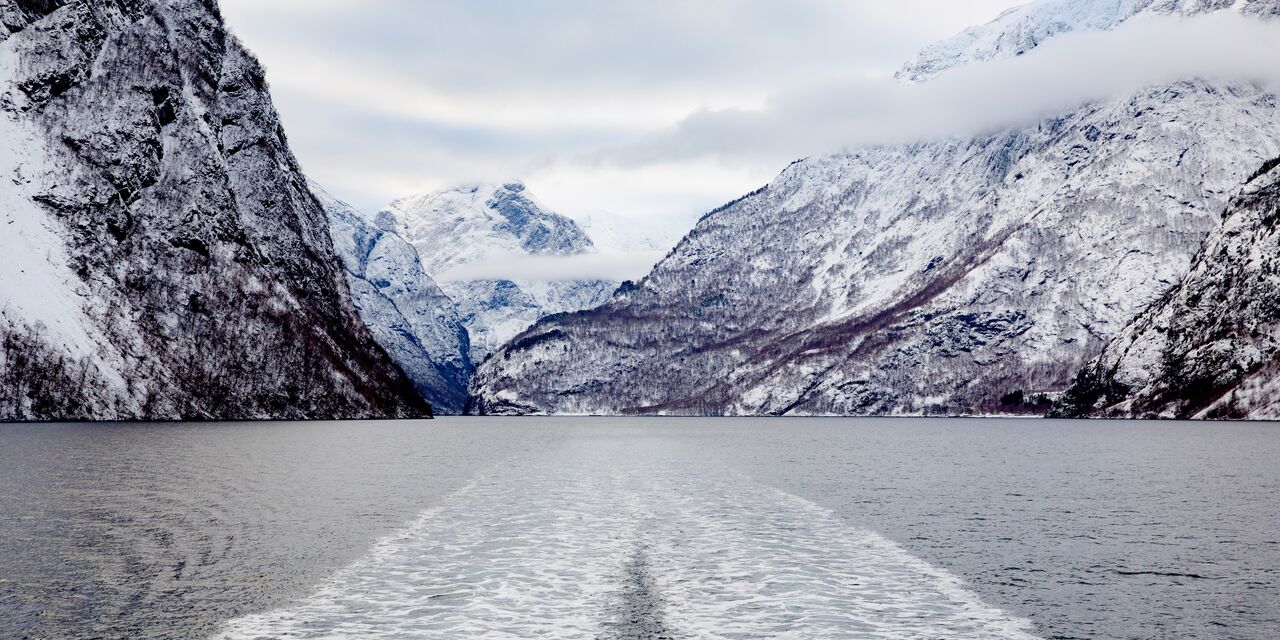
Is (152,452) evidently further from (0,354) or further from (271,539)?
(0,354)

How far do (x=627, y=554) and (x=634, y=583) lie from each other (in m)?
5.49

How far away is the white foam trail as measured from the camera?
2683cm

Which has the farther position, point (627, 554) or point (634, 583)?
point (627, 554)

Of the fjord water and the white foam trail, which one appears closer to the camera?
the white foam trail

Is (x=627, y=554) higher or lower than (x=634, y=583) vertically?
higher

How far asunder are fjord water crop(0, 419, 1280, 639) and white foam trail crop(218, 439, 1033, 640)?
0.15 m

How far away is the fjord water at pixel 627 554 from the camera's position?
27672 mm

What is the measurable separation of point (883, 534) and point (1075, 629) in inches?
740

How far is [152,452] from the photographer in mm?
97875

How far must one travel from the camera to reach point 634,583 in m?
33.0

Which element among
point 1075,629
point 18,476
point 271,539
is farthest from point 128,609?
point 18,476

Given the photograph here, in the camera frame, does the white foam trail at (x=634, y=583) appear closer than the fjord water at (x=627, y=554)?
Yes

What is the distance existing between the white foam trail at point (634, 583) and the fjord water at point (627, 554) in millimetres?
147

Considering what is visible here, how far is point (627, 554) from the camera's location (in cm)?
3847
